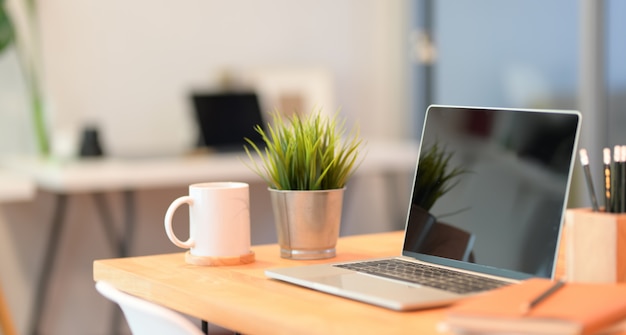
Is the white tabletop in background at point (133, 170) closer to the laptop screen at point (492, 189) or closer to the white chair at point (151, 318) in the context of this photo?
the laptop screen at point (492, 189)

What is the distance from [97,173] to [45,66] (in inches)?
27.1

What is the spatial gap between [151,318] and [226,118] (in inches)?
85.2

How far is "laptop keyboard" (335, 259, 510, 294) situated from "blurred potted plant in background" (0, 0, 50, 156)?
2089mm

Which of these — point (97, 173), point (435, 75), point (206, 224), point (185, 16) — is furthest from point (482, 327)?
point (435, 75)

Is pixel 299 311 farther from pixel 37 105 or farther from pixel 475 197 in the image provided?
pixel 37 105

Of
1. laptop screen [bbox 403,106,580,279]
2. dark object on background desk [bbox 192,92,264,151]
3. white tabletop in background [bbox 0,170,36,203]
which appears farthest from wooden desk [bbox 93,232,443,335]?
dark object on background desk [bbox 192,92,264,151]

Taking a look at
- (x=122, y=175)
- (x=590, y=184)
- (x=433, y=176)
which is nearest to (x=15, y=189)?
(x=122, y=175)

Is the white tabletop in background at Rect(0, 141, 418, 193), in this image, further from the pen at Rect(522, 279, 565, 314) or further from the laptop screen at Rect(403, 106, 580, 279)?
the pen at Rect(522, 279, 565, 314)

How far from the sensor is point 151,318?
3.33 ft

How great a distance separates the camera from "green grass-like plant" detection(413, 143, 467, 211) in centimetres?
124

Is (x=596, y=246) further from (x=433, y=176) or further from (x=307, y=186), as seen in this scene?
(x=307, y=186)

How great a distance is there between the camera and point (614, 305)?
2.84ft

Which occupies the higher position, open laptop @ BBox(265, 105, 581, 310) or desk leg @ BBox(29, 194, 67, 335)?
open laptop @ BBox(265, 105, 581, 310)

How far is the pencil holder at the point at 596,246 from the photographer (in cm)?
99
